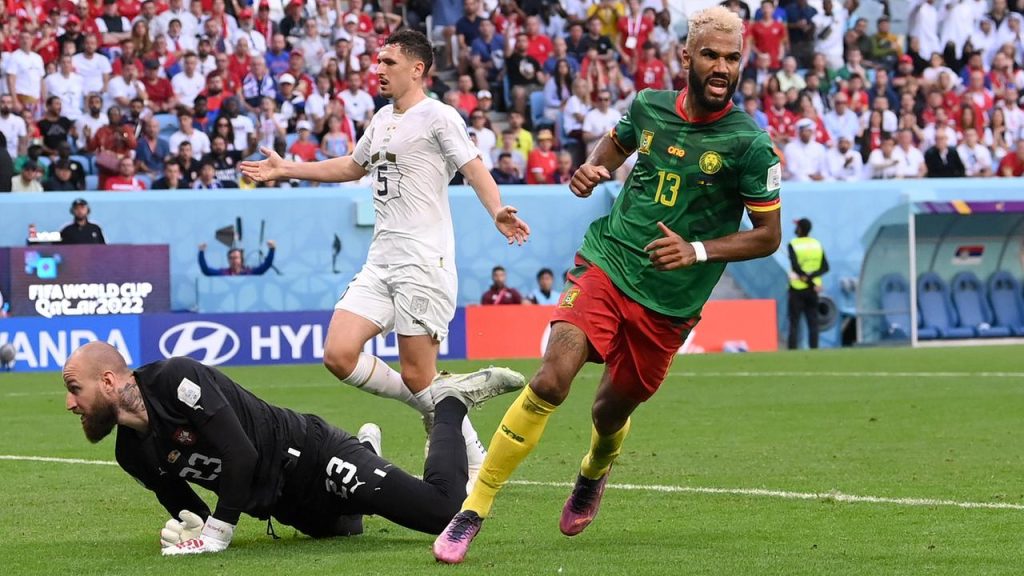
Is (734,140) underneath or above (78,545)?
above

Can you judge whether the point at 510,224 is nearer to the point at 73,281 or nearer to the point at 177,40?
the point at 73,281

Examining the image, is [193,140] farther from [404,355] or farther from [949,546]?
[949,546]

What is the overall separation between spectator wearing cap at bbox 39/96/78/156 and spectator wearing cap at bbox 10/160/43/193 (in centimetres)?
46

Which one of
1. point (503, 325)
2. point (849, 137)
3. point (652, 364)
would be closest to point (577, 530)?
point (652, 364)

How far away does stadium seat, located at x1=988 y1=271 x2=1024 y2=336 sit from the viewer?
2705 centimetres

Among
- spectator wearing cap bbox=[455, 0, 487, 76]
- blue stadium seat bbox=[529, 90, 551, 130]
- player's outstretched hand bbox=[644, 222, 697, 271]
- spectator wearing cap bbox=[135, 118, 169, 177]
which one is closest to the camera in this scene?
player's outstretched hand bbox=[644, 222, 697, 271]

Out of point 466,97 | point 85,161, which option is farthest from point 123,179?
point 466,97

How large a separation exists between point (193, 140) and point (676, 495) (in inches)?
630

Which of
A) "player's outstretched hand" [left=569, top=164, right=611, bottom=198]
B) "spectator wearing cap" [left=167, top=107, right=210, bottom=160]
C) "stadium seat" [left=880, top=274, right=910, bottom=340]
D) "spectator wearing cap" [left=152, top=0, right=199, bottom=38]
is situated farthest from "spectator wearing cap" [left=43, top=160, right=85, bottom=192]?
"player's outstretched hand" [left=569, top=164, right=611, bottom=198]

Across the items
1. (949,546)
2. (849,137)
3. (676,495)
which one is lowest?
(849,137)

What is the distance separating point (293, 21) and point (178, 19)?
77.1 inches

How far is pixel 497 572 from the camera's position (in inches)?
232

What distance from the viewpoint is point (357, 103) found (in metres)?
24.2

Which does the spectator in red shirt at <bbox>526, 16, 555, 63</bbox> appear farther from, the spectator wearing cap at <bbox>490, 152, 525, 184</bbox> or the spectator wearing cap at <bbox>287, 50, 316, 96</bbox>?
the spectator wearing cap at <bbox>287, 50, 316, 96</bbox>
